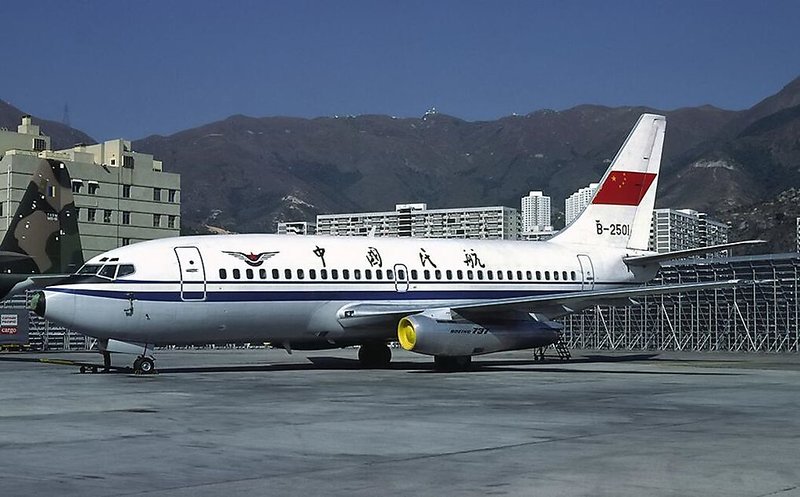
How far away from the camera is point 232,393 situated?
23594 mm

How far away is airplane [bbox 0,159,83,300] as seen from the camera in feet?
150

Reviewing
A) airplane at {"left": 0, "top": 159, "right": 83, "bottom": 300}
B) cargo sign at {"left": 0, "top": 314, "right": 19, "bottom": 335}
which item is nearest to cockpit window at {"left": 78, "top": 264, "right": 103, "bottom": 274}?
airplane at {"left": 0, "top": 159, "right": 83, "bottom": 300}

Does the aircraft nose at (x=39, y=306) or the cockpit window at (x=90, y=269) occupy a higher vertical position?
the cockpit window at (x=90, y=269)

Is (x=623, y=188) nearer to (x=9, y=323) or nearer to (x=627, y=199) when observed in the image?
(x=627, y=199)

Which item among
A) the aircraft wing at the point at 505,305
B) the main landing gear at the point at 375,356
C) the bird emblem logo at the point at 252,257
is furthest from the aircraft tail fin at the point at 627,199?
the bird emblem logo at the point at 252,257

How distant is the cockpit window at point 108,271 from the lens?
29.7 metres

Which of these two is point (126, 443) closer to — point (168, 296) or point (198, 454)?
point (198, 454)

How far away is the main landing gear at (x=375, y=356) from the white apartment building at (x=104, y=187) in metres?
106

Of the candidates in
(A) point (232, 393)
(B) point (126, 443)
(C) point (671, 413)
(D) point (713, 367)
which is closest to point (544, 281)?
(D) point (713, 367)

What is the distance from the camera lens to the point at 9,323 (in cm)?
6016

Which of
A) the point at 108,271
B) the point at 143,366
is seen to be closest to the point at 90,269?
the point at 108,271

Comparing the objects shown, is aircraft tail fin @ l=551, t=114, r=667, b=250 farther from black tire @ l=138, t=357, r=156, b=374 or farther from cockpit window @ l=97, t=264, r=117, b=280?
cockpit window @ l=97, t=264, r=117, b=280

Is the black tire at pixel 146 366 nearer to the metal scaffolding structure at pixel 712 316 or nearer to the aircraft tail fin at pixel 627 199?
the aircraft tail fin at pixel 627 199

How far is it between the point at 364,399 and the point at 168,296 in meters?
10.1
